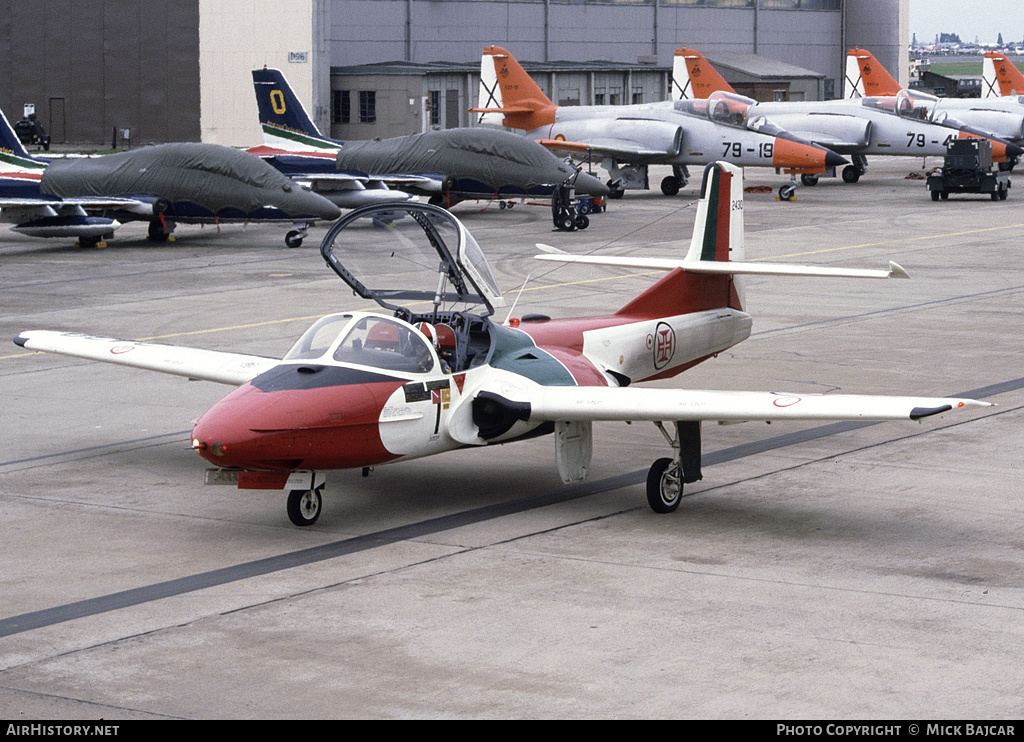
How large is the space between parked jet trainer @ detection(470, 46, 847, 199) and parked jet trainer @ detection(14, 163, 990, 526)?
34.3m

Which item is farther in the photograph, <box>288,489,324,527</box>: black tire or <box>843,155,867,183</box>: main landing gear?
<box>843,155,867,183</box>: main landing gear

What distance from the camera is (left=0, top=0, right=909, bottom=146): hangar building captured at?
65500mm

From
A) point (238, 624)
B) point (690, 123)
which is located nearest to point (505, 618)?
point (238, 624)

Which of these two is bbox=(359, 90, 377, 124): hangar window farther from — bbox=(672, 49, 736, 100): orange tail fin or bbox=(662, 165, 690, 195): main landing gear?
bbox=(662, 165, 690, 195): main landing gear

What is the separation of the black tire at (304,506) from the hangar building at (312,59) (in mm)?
55461

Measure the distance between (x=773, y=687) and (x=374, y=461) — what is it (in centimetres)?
445

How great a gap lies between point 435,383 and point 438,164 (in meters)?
30.8

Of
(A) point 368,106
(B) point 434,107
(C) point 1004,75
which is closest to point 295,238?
(A) point 368,106

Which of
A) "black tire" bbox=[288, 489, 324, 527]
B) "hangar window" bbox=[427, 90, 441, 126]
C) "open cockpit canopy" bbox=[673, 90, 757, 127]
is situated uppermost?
"hangar window" bbox=[427, 90, 441, 126]

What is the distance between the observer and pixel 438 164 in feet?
137

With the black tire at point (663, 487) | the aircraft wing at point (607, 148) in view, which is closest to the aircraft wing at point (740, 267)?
the black tire at point (663, 487)

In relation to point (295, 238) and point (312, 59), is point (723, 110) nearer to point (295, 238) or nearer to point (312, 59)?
point (295, 238)

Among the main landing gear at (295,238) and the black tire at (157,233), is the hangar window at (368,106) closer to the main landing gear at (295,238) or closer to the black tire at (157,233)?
the black tire at (157,233)

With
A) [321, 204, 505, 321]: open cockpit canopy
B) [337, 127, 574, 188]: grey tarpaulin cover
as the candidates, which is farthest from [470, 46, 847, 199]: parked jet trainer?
[321, 204, 505, 321]: open cockpit canopy
